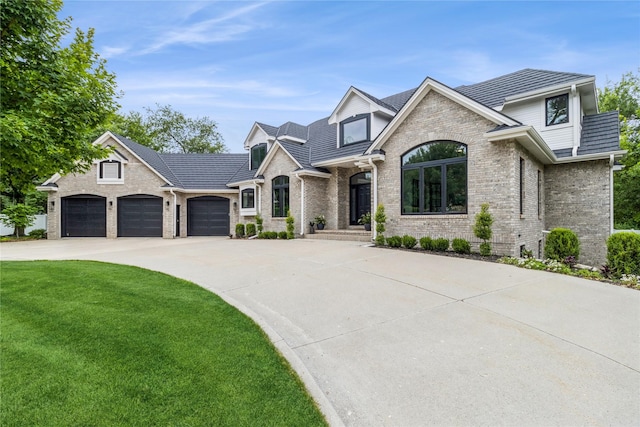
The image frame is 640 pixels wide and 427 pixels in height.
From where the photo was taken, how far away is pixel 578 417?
2.50 meters

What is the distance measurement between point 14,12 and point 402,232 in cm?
1081

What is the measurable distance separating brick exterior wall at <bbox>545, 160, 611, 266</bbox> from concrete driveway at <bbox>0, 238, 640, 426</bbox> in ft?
20.8

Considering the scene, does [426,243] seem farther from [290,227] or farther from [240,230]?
[240,230]

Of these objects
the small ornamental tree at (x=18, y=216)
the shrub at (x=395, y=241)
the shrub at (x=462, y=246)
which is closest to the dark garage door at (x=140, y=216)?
the small ornamental tree at (x=18, y=216)

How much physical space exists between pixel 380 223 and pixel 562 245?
5354 mm

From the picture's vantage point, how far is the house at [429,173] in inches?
382

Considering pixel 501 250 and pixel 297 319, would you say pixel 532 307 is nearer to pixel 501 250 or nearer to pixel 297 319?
pixel 297 319

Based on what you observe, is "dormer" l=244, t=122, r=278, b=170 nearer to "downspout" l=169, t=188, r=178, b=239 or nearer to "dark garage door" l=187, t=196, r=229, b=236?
"dark garage door" l=187, t=196, r=229, b=236

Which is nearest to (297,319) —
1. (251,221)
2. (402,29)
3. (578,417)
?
(578,417)

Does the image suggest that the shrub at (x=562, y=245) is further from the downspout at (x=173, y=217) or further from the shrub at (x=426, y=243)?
the downspout at (x=173, y=217)

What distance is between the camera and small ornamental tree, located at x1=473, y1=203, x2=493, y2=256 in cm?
898

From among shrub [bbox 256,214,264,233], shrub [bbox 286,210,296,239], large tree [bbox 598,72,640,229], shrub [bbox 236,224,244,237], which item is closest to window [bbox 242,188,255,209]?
shrub [bbox 236,224,244,237]

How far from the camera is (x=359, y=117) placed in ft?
49.3

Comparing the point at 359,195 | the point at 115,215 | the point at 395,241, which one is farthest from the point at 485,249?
the point at 115,215
